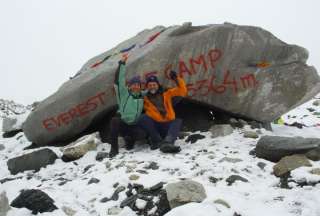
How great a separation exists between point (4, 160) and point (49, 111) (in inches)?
69.3

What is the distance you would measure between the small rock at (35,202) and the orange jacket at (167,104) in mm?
3933

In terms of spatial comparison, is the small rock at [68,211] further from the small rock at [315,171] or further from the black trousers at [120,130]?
the small rock at [315,171]

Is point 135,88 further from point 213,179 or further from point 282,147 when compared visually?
point 282,147

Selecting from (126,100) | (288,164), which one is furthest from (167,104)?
(288,164)

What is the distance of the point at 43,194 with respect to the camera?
20.9ft

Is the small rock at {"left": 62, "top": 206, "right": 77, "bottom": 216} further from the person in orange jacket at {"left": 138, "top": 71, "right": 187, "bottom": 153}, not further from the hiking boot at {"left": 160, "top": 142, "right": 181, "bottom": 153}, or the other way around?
the person in orange jacket at {"left": 138, "top": 71, "right": 187, "bottom": 153}

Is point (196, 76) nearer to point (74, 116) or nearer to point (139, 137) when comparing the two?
point (139, 137)

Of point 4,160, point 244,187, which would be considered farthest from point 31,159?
point 244,187

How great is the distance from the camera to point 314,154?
720 centimetres

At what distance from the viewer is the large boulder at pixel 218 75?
1023 centimetres

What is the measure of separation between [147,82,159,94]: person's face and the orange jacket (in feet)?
0.70

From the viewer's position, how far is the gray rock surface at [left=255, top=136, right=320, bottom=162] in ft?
24.2

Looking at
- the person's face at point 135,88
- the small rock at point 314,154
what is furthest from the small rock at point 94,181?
the small rock at point 314,154

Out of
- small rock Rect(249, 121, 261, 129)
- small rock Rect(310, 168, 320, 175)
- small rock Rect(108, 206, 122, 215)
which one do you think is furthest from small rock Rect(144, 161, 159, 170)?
small rock Rect(249, 121, 261, 129)
